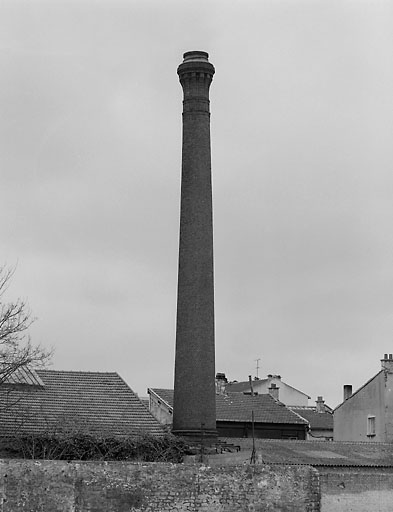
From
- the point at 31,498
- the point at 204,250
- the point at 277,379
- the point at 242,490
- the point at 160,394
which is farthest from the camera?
the point at 277,379

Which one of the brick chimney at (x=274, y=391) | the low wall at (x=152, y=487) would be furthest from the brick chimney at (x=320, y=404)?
the low wall at (x=152, y=487)

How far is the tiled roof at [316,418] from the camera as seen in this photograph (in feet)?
205

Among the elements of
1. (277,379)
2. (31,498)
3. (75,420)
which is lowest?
(31,498)

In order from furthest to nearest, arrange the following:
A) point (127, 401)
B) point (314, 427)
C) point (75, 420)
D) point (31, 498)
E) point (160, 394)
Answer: point (314, 427) → point (160, 394) → point (127, 401) → point (75, 420) → point (31, 498)

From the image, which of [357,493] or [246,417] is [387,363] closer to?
[246,417]

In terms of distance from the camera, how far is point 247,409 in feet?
163

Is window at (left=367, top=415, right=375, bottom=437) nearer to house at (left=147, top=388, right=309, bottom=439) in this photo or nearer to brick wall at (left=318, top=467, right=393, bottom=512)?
house at (left=147, top=388, right=309, bottom=439)

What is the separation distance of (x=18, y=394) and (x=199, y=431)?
6.62 metres

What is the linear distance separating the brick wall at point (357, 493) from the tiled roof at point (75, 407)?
5858 millimetres

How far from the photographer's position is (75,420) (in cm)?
3142

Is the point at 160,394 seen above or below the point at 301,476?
above

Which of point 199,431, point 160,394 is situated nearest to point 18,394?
point 199,431

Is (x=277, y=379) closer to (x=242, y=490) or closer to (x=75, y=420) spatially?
(x=75, y=420)

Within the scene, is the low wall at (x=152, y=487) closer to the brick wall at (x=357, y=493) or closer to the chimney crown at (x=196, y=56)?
the brick wall at (x=357, y=493)
